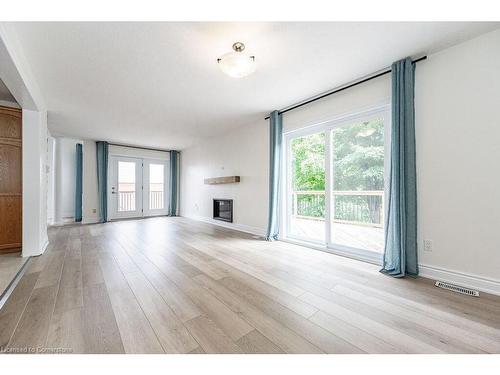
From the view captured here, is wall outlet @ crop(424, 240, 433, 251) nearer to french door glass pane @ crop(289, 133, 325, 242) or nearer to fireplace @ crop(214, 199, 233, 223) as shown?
french door glass pane @ crop(289, 133, 325, 242)

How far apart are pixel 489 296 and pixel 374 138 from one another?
6.20 feet

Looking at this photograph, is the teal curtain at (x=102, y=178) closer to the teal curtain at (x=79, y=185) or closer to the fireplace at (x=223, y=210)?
the teal curtain at (x=79, y=185)

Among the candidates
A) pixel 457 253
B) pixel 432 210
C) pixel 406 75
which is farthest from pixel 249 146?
pixel 457 253

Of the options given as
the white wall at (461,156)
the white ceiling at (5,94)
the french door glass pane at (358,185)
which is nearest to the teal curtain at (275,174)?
the french door glass pane at (358,185)

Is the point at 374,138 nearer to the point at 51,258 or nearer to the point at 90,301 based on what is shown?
the point at 90,301

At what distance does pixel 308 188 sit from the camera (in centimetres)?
363

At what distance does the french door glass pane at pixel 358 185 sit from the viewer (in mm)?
2715

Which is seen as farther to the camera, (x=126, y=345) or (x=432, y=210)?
(x=432, y=210)

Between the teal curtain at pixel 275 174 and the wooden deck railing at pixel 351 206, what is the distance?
0.51m

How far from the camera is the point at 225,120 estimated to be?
436cm

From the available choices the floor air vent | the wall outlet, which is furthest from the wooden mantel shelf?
the floor air vent

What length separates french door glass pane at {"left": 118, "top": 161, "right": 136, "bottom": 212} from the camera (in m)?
6.59

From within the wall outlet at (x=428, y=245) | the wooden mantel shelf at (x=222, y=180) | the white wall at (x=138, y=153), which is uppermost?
the white wall at (x=138, y=153)

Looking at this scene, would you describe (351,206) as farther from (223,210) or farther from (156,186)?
(156,186)
